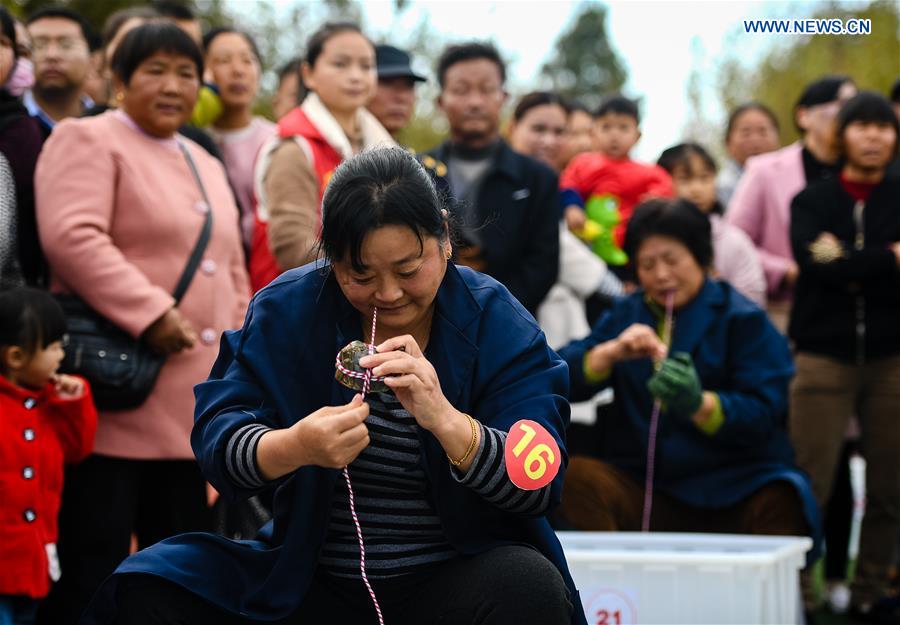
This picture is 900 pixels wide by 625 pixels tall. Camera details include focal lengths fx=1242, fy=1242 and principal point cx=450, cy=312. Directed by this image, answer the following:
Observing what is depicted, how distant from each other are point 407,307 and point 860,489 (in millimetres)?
5172

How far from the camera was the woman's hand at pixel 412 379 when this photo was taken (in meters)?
2.40

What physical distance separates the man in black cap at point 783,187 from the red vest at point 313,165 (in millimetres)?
2397

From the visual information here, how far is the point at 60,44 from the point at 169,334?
1461 mm

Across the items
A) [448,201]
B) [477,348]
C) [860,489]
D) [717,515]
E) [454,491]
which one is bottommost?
[860,489]

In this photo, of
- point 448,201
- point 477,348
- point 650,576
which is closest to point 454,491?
point 477,348

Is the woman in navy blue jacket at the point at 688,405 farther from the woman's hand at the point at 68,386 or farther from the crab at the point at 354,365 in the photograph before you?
the crab at the point at 354,365

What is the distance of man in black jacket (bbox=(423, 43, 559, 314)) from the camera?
500 centimetres

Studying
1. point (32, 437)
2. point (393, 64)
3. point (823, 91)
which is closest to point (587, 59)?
point (823, 91)

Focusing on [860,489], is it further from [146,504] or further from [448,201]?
[448,201]

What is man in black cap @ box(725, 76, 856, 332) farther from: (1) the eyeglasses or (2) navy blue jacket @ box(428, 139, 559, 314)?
(1) the eyeglasses

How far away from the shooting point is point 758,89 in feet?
67.1

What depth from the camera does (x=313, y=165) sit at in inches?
179

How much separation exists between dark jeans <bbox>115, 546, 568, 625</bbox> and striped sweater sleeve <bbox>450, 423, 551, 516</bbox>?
12 centimetres

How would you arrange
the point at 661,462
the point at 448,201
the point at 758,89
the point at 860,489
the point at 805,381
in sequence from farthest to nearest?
the point at 758,89 < the point at 860,489 < the point at 805,381 < the point at 661,462 < the point at 448,201
